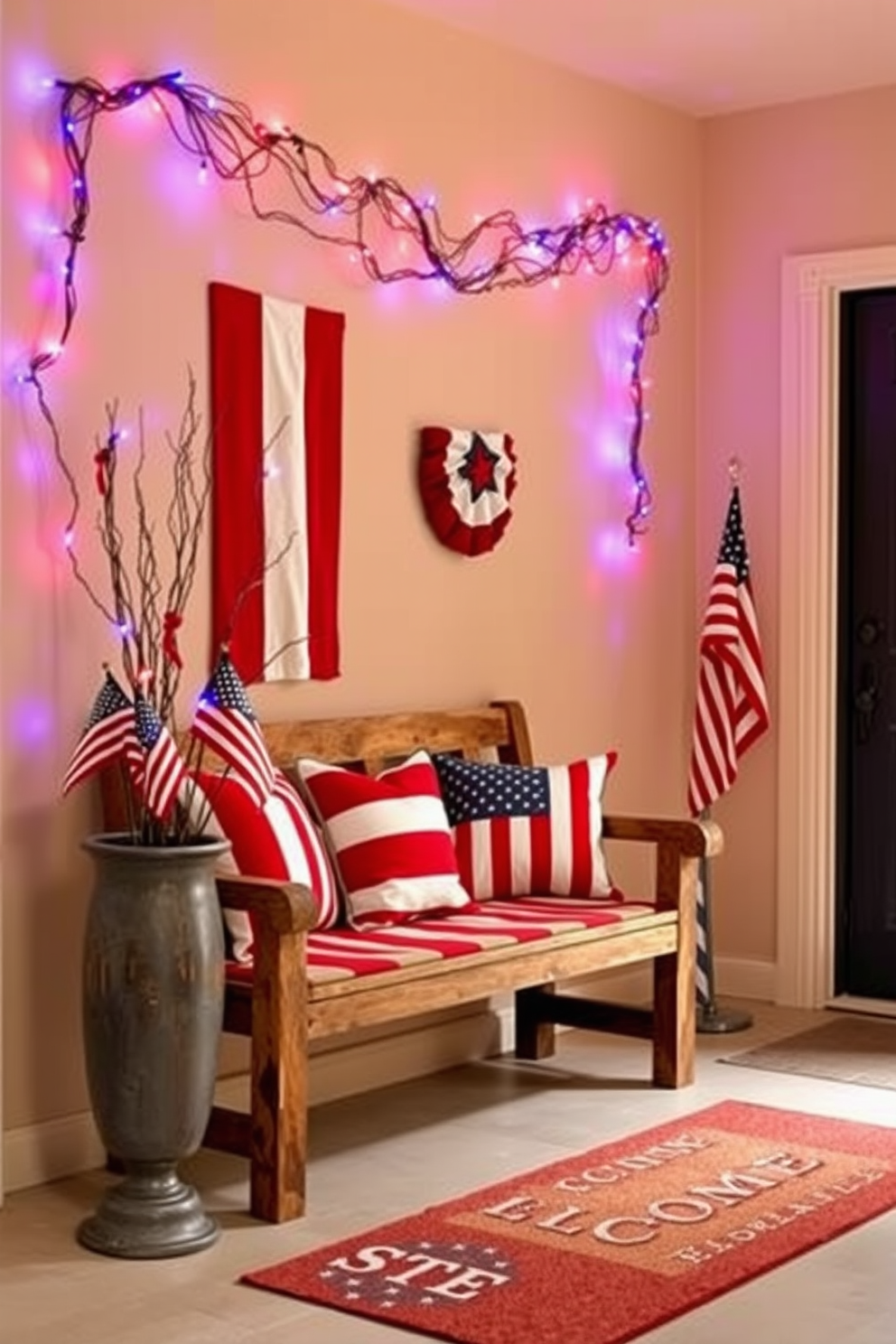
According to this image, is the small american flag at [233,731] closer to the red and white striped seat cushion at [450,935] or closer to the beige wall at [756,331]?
the red and white striped seat cushion at [450,935]

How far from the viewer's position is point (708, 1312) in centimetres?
353

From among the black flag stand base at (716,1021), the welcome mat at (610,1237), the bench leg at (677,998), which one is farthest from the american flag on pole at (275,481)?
the black flag stand base at (716,1021)

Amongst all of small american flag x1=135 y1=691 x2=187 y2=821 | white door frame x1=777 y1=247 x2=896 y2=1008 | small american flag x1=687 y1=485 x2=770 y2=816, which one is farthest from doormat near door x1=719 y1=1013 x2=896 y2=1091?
small american flag x1=135 y1=691 x2=187 y2=821

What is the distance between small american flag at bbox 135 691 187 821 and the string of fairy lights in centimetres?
71

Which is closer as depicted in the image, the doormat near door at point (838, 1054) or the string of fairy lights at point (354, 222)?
the string of fairy lights at point (354, 222)

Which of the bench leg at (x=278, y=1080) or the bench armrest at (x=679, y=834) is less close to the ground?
the bench armrest at (x=679, y=834)

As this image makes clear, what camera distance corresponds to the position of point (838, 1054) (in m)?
5.50

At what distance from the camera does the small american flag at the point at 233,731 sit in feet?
13.5

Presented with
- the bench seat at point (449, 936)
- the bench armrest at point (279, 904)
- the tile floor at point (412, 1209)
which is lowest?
the tile floor at point (412, 1209)

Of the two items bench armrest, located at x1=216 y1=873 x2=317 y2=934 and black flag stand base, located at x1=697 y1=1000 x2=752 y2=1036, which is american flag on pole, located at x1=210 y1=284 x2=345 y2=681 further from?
black flag stand base, located at x1=697 y1=1000 x2=752 y2=1036

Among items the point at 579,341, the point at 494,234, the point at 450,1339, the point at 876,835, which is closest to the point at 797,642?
the point at 876,835

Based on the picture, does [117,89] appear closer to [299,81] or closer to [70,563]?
[299,81]

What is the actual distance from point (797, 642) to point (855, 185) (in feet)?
4.35

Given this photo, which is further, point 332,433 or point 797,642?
point 797,642
